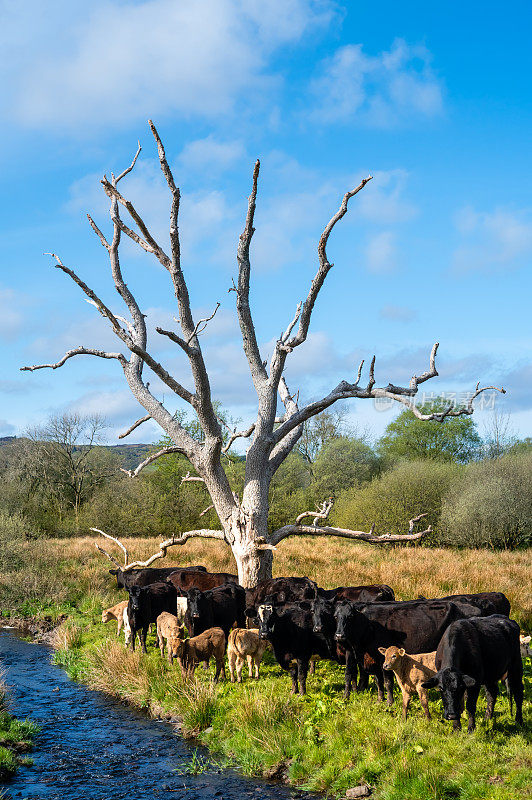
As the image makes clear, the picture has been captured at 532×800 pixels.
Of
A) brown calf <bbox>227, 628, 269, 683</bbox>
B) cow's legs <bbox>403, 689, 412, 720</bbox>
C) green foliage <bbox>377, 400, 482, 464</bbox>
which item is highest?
green foliage <bbox>377, 400, 482, 464</bbox>

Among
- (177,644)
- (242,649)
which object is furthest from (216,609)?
(242,649)

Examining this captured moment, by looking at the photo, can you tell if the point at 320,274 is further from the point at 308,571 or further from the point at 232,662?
the point at 308,571

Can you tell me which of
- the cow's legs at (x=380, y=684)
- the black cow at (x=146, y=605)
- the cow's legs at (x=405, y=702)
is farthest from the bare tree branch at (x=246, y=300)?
the cow's legs at (x=405, y=702)

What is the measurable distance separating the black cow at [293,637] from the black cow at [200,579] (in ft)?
15.2

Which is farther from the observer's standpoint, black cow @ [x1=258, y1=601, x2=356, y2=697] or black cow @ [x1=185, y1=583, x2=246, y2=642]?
black cow @ [x1=185, y1=583, x2=246, y2=642]

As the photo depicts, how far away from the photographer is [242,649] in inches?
441

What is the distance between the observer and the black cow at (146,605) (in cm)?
1397

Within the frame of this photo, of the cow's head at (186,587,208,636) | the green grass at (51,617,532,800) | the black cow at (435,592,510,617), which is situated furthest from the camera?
the cow's head at (186,587,208,636)

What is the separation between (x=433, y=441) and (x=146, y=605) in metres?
46.7

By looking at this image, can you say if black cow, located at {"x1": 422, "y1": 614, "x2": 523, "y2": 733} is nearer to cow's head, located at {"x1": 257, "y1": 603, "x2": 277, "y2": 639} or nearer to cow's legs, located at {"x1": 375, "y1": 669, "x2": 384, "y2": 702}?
cow's legs, located at {"x1": 375, "y1": 669, "x2": 384, "y2": 702}

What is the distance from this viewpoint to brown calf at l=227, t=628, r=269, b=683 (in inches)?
442

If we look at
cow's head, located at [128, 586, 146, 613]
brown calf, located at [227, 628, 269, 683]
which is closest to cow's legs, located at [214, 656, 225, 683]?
brown calf, located at [227, 628, 269, 683]

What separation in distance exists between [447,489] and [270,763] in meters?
31.8

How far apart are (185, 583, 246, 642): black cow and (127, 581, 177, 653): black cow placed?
56.9 inches
